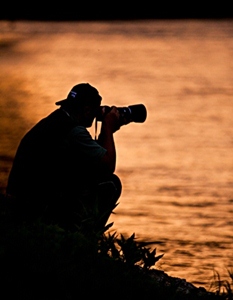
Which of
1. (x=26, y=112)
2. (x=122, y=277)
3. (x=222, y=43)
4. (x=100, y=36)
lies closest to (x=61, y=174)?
(x=122, y=277)

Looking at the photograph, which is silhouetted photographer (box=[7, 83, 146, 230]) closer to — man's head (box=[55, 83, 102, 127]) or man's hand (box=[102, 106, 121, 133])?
man's head (box=[55, 83, 102, 127])

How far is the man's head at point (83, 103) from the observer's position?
739 centimetres

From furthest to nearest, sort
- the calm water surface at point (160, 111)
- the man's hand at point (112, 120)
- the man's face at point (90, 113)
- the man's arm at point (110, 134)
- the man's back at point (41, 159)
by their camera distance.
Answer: the calm water surface at point (160, 111) → the man's hand at point (112, 120) → the man's arm at point (110, 134) → the man's face at point (90, 113) → the man's back at point (41, 159)

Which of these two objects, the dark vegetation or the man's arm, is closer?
the dark vegetation

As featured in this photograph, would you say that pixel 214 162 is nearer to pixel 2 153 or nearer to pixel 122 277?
pixel 2 153

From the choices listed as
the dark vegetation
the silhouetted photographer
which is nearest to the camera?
the silhouetted photographer

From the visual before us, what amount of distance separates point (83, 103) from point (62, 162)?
0.35 metres

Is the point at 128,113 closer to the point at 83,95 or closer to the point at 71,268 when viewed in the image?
the point at 83,95

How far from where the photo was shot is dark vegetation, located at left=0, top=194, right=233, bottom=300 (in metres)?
5.73

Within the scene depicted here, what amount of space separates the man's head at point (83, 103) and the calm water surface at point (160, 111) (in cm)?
151

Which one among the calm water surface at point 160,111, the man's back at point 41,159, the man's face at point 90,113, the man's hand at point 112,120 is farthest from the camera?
the calm water surface at point 160,111

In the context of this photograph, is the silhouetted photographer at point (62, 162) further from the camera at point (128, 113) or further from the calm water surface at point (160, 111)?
the calm water surface at point (160, 111)

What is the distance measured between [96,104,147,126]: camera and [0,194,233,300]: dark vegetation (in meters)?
1.27

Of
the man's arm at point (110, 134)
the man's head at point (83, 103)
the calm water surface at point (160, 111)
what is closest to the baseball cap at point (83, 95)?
the man's head at point (83, 103)
